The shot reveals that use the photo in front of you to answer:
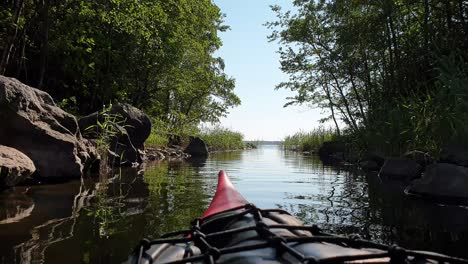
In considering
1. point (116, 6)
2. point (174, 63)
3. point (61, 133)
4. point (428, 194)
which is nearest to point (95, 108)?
point (174, 63)

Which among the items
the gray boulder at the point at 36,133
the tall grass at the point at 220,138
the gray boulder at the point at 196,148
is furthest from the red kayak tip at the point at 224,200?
the tall grass at the point at 220,138

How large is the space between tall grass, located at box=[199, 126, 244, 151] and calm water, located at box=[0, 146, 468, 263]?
20.3 meters

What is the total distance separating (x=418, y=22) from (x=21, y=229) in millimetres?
12330

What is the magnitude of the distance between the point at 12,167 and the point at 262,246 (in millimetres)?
5034

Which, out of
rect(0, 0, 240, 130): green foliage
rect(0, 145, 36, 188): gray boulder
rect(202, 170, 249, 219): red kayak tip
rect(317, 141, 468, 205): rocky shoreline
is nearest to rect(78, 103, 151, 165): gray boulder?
rect(0, 0, 240, 130): green foliage

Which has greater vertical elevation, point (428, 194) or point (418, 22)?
point (418, 22)

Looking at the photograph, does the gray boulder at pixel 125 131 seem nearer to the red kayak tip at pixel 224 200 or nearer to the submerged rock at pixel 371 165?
the submerged rock at pixel 371 165

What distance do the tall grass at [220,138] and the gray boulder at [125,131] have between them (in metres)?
14.7

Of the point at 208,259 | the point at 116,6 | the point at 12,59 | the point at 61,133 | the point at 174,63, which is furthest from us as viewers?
the point at 174,63

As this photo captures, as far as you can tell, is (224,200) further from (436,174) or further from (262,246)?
(436,174)

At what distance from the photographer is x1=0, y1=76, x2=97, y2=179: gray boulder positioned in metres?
6.96

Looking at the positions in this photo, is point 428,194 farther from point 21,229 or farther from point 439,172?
point 21,229

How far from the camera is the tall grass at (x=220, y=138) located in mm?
28191

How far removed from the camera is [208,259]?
5.81 ft
